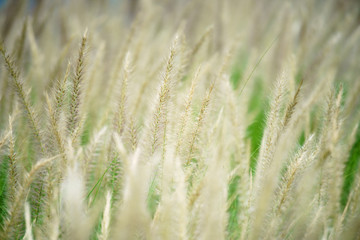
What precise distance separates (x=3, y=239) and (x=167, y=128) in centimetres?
50

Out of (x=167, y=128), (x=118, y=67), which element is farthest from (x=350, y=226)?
(x=118, y=67)

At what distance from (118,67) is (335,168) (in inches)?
38.5

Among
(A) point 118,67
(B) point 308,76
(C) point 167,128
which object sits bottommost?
(C) point 167,128

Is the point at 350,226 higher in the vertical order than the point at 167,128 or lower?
lower

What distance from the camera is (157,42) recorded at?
1958 millimetres

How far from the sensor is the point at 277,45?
205 cm

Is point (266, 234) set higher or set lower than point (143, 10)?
lower

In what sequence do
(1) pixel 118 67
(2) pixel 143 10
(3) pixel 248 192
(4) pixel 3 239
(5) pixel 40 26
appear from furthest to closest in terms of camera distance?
(2) pixel 143 10, (5) pixel 40 26, (1) pixel 118 67, (3) pixel 248 192, (4) pixel 3 239

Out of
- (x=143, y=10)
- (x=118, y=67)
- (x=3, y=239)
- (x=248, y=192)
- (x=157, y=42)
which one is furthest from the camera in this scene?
(x=157, y=42)

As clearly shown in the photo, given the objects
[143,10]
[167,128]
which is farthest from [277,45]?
[167,128]

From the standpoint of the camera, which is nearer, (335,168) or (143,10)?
(335,168)

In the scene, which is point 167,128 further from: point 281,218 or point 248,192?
point 281,218

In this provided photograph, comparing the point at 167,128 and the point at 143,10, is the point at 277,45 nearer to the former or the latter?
the point at 143,10

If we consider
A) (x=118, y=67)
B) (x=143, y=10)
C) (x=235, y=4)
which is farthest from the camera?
(x=235, y=4)
